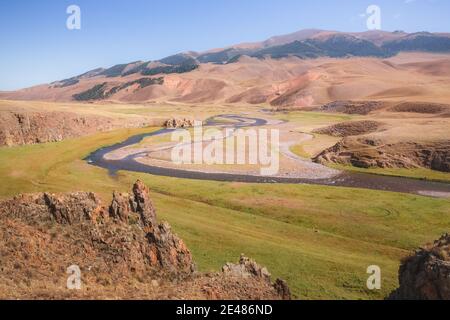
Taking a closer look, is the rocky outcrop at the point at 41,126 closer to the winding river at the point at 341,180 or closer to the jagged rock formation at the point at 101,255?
the winding river at the point at 341,180

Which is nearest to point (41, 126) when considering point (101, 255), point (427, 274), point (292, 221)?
point (292, 221)

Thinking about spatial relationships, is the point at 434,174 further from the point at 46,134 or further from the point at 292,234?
the point at 46,134

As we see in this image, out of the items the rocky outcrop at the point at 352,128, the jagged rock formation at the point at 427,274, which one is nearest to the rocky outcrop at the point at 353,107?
the rocky outcrop at the point at 352,128

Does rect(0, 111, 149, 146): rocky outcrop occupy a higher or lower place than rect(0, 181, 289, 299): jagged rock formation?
higher

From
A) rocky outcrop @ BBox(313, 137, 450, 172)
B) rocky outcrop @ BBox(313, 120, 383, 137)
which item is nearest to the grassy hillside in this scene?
rocky outcrop @ BBox(313, 137, 450, 172)

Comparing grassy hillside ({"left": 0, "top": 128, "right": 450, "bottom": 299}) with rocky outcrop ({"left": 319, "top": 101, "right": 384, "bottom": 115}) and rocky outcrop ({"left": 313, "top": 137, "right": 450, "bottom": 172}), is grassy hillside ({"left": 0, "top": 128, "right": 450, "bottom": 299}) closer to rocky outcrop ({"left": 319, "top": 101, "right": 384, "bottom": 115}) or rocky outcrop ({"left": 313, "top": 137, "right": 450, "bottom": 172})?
rocky outcrop ({"left": 313, "top": 137, "right": 450, "bottom": 172})

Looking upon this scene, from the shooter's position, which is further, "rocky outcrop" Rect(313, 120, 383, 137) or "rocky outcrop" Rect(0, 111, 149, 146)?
"rocky outcrop" Rect(313, 120, 383, 137)
